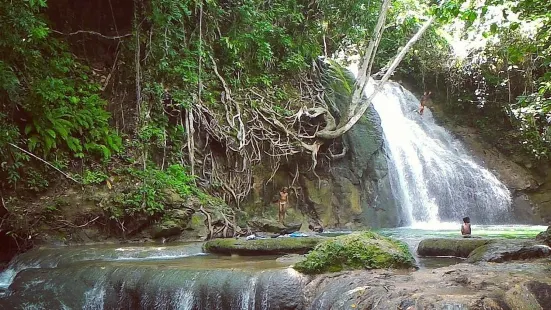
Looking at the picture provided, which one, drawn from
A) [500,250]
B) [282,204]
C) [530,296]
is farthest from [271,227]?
[530,296]

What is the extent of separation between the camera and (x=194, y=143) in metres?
11.6

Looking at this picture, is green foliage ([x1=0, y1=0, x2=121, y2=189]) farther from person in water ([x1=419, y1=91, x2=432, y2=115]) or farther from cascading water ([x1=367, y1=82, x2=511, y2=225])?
person in water ([x1=419, y1=91, x2=432, y2=115])

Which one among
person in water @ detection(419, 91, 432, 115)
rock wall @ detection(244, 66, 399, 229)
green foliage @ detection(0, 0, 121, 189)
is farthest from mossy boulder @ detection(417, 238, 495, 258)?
person in water @ detection(419, 91, 432, 115)

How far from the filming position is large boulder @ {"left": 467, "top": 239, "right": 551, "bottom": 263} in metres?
5.90

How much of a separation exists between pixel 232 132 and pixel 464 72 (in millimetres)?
12777

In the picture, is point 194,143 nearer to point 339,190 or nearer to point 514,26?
point 339,190

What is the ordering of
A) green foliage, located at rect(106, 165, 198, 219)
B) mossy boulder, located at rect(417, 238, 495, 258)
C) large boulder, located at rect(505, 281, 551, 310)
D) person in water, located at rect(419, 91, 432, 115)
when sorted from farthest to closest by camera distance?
person in water, located at rect(419, 91, 432, 115)
green foliage, located at rect(106, 165, 198, 219)
mossy boulder, located at rect(417, 238, 495, 258)
large boulder, located at rect(505, 281, 551, 310)

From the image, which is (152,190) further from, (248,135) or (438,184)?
(438,184)

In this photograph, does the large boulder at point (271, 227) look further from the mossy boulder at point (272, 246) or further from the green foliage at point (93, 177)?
the green foliage at point (93, 177)

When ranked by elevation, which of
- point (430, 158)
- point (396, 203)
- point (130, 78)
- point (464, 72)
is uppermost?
point (464, 72)

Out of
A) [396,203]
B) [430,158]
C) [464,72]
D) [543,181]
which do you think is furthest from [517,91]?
[396,203]

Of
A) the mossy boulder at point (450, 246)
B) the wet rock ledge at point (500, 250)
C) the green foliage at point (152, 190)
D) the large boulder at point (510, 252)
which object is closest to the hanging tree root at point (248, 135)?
the green foliage at point (152, 190)

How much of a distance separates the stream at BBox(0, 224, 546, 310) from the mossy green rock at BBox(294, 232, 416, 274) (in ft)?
0.70

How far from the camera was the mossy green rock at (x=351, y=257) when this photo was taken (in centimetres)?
540
